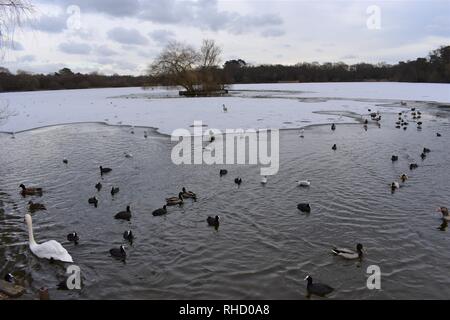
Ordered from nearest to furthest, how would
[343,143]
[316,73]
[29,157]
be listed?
[29,157] < [343,143] < [316,73]

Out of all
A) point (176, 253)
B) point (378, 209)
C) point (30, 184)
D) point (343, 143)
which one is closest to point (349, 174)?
point (378, 209)

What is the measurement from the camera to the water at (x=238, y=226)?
7.89 m

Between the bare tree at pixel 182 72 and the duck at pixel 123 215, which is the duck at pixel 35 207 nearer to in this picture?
the duck at pixel 123 215

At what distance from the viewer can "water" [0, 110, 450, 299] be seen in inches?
311

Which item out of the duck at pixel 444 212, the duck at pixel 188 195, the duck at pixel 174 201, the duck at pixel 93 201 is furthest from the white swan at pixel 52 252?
the duck at pixel 444 212

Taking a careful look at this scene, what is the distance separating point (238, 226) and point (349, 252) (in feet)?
10.0

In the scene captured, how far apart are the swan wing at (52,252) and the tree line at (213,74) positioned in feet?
141
